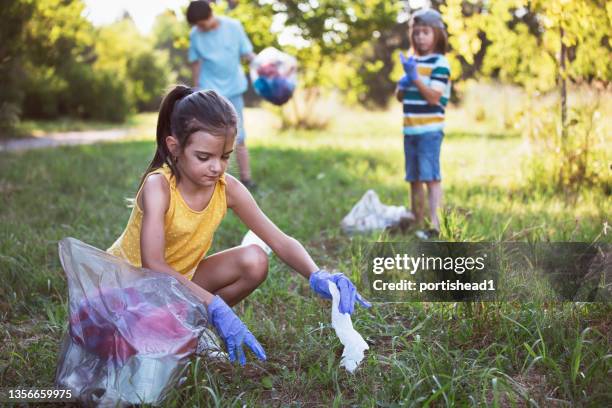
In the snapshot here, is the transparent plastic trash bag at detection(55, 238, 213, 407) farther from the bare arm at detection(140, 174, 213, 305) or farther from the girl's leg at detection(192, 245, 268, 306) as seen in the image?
the girl's leg at detection(192, 245, 268, 306)

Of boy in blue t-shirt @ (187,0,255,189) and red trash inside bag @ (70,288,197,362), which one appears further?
boy in blue t-shirt @ (187,0,255,189)

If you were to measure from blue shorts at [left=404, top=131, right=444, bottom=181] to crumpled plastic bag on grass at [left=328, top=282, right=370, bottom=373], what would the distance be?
6.22 feet

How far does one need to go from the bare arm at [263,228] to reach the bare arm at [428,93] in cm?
176

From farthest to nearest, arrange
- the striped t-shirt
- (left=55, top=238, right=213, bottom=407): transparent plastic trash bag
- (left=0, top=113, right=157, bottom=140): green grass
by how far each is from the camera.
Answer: (left=0, top=113, right=157, bottom=140): green grass → the striped t-shirt → (left=55, top=238, right=213, bottom=407): transparent plastic trash bag

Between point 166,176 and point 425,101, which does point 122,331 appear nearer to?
point 166,176

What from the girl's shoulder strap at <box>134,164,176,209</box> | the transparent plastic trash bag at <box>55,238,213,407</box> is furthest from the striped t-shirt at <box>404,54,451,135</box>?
the transparent plastic trash bag at <box>55,238,213,407</box>

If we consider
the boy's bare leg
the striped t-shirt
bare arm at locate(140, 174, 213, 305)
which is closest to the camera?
bare arm at locate(140, 174, 213, 305)

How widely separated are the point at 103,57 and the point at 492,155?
1317cm

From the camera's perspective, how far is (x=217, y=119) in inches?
80.1

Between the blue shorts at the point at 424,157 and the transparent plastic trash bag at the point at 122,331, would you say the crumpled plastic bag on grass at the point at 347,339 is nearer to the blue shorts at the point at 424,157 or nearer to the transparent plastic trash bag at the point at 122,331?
the transparent plastic trash bag at the point at 122,331

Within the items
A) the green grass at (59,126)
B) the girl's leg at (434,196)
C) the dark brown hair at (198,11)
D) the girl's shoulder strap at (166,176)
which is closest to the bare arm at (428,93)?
the girl's leg at (434,196)

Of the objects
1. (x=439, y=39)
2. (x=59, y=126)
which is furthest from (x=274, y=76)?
(x=59, y=126)

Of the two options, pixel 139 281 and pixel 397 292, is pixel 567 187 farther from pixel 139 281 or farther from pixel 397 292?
pixel 139 281

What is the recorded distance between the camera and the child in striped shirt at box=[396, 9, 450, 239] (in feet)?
12.6
